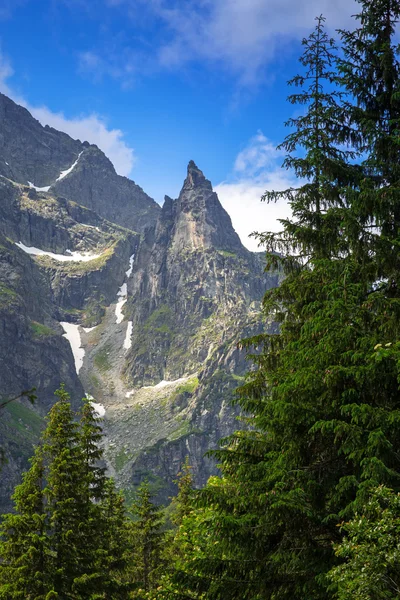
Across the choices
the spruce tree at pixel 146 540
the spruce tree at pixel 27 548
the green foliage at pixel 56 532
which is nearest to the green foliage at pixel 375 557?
the green foliage at pixel 56 532

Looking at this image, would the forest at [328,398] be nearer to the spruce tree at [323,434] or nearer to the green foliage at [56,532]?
the spruce tree at [323,434]

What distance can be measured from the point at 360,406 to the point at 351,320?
6.64 ft

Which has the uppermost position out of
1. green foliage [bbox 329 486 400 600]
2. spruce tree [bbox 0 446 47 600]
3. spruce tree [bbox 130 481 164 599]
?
green foliage [bbox 329 486 400 600]

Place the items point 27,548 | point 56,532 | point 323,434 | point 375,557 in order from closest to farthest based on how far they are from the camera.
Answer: point 375,557
point 323,434
point 27,548
point 56,532

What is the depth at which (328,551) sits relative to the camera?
948 centimetres

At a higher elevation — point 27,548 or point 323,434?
point 323,434

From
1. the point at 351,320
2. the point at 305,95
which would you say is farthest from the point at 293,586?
the point at 305,95

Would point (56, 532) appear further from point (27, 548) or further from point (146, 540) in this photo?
point (146, 540)

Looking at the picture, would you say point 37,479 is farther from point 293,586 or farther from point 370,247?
point 370,247

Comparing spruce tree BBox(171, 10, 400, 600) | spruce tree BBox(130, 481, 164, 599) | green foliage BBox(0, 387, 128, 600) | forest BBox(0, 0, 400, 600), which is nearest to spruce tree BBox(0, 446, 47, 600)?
green foliage BBox(0, 387, 128, 600)

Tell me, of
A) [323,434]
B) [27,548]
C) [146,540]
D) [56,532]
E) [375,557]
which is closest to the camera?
[375,557]

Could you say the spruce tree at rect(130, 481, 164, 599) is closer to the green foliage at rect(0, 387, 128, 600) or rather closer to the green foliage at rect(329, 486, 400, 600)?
the green foliage at rect(0, 387, 128, 600)

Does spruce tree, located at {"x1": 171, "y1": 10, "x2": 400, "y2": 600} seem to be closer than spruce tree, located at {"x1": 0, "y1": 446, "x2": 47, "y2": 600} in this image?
Yes

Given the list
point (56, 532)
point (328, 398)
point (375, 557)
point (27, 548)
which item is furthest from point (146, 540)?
point (375, 557)
